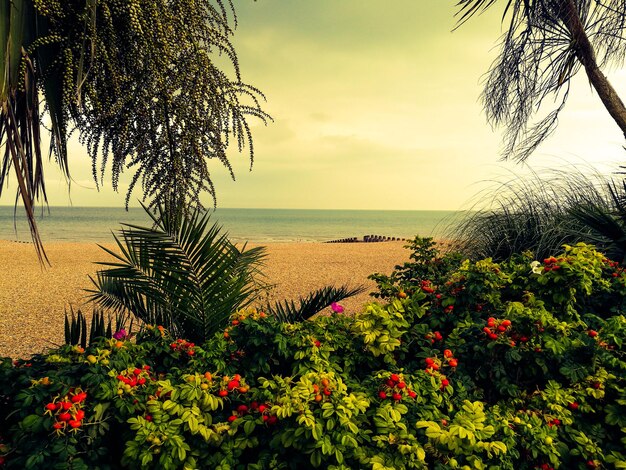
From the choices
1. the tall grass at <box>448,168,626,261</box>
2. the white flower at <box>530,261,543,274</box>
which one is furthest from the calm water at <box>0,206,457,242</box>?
the white flower at <box>530,261,543,274</box>

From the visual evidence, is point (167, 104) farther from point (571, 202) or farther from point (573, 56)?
point (573, 56)

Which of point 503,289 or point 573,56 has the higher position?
point 573,56

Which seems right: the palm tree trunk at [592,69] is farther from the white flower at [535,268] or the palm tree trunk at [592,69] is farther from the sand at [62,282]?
the white flower at [535,268]

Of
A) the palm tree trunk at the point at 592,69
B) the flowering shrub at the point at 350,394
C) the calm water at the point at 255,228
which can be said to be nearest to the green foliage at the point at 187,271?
the flowering shrub at the point at 350,394

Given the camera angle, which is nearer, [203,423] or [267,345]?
[203,423]

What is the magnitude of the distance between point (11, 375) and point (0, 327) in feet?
16.1

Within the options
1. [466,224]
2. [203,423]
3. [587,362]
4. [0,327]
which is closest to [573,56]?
[466,224]

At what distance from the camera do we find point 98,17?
3.17 metres

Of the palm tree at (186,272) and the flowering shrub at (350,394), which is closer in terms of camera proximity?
the flowering shrub at (350,394)

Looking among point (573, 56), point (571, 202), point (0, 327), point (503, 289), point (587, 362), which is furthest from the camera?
point (573, 56)

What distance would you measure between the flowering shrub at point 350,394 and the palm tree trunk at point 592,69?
6921 mm

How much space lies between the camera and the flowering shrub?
65.9 inches

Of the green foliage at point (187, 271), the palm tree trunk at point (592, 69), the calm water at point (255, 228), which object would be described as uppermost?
the palm tree trunk at point (592, 69)

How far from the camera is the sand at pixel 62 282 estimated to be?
18.4ft
